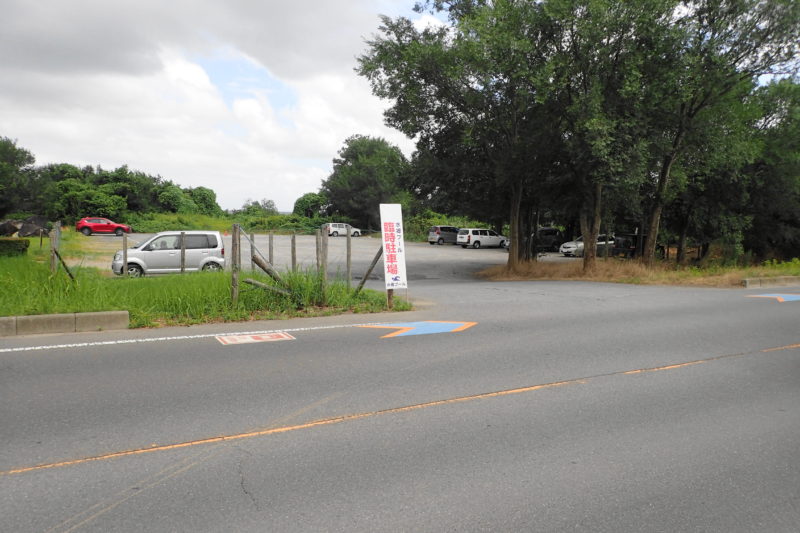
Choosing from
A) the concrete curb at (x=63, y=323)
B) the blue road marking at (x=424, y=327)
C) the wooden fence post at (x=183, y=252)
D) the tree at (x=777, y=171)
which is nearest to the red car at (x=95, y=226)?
the wooden fence post at (x=183, y=252)

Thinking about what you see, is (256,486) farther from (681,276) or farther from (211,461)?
(681,276)

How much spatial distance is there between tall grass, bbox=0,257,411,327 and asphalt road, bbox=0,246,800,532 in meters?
1.05

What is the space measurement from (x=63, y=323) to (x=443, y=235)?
140ft

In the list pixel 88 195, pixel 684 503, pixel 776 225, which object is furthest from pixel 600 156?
pixel 88 195

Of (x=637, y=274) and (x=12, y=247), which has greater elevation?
(x=12, y=247)

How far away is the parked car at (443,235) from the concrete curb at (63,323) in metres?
41.9

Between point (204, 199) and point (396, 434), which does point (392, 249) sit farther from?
point (204, 199)

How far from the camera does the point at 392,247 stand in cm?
1168

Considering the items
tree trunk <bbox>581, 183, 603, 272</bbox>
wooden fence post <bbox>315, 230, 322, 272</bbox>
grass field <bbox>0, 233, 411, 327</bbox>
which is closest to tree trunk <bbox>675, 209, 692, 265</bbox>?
tree trunk <bbox>581, 183, 603, 272</bbox>

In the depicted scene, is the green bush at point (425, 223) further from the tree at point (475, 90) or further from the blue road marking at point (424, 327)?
the blue road marking at point (424, 327)

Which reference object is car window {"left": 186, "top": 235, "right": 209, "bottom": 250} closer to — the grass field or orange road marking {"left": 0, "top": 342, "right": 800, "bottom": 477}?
the grass field

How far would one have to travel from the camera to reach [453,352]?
7500 millimetres

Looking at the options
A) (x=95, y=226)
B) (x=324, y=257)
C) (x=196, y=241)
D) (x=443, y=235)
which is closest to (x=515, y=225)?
(x=196, y=241)

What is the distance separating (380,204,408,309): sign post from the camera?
11.6 meters
